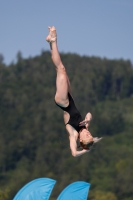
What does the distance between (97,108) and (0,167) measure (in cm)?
3339

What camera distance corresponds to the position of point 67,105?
1323 cm

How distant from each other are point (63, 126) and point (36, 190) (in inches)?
3681

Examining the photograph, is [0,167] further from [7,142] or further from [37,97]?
[37,97]

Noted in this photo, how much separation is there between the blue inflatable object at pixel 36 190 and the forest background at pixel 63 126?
54491 mm

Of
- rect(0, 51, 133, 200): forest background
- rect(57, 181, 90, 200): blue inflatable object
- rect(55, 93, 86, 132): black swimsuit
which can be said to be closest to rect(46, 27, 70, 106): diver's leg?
rect(55, 93, 86, 132): black swimsuit

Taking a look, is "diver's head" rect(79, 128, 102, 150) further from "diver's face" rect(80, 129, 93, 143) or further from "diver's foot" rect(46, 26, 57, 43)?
"diver's foot" rect(46, 26, 57, 43)

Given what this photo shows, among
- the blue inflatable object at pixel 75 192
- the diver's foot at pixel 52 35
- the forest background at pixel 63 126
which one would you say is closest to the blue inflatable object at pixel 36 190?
the blue inflatable object at pixel 75 192

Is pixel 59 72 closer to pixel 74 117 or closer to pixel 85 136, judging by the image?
pixel 74 117

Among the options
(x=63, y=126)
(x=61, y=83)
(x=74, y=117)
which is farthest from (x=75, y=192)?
(x=63, y=126)

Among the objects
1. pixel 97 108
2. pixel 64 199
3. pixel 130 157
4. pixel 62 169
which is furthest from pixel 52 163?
pixel 64 199

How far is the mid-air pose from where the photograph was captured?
13.0 metres

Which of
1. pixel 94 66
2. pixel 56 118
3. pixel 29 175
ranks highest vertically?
pixel 94 66

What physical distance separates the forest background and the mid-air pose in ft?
207

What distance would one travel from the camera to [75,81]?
142375mm
